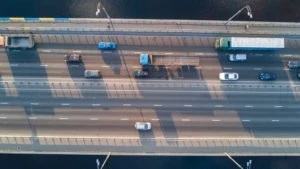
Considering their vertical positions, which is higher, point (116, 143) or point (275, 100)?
point (275, 100)

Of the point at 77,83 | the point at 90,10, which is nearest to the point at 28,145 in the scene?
the point at 77,83

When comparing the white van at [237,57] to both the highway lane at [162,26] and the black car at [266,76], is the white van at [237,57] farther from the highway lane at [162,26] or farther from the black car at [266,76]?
the highway lane at [162,26]

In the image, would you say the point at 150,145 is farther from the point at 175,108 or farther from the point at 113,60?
the point at 113,60

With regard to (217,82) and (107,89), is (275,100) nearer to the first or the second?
(217,82)

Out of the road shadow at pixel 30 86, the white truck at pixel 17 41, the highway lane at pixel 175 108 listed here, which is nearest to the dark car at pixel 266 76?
the highway lane at pixel 175 108

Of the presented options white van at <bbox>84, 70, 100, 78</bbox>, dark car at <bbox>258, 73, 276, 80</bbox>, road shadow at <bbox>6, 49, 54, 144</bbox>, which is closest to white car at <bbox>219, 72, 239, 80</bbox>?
dark car at <bbox>258, 73, 276, 80</bbox>

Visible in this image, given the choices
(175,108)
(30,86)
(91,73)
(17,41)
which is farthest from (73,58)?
(175,108)
